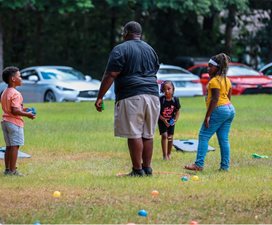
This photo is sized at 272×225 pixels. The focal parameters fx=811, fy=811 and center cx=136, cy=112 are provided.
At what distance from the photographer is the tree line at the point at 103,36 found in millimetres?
39438

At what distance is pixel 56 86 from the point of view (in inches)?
1064

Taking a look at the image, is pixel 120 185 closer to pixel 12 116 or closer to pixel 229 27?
pixel 12 116

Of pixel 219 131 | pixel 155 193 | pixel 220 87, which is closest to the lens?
pixel 155 193

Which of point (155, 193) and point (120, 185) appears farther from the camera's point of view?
point (120, 185)

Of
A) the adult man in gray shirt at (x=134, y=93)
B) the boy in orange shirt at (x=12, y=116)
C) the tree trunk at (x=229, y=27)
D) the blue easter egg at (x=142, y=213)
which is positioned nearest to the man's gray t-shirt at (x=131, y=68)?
the adult man in gray shirt at (x=134, y=93)

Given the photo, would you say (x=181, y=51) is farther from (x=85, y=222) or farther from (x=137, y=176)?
(x=85, y=222)

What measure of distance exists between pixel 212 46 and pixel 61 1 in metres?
12.6

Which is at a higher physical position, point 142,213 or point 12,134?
point 142,213

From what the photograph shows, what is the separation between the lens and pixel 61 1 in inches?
1206

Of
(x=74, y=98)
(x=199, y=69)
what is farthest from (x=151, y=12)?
(x=74, y=98)

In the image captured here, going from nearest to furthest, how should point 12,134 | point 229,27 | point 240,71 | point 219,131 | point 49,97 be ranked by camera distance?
1. point 12,134
2. point 219,131
3. point 49,97
4. point 240,71
5. point 229,27

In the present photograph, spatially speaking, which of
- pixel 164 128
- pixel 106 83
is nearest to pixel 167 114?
pixel 164 128

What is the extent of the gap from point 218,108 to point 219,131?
0.38 metres

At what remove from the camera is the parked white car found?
26781 millimetres
